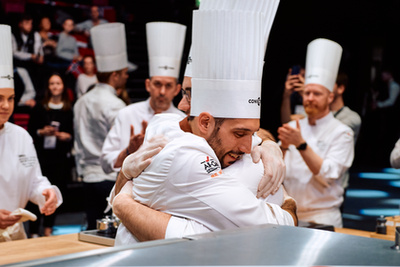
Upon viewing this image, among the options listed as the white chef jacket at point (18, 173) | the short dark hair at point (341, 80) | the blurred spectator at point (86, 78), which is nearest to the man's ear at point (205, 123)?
the white chef jacket at point (18, 173)

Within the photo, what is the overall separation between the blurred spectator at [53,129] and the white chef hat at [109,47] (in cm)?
132

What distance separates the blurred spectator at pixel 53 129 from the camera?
19.2 ft

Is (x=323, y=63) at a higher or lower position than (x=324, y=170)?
higher

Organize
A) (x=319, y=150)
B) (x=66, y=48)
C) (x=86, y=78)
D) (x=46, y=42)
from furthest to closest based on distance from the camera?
(x=66, y=48)
(x=46, y=42)
(x=86, y=78)
(x=319, y=150)

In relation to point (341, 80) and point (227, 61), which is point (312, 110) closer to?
point (341, 80)

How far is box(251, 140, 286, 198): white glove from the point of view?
1745 mm

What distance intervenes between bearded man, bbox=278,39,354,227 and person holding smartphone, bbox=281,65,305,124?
53cm

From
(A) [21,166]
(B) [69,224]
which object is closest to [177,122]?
(A) [21,166]

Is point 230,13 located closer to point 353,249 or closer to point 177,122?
point 177,122

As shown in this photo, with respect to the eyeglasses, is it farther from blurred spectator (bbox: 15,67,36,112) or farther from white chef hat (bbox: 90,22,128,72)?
blurred spectator (bbox: 15,67,36,112)

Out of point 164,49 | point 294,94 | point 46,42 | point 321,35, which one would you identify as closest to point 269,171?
point 164,49

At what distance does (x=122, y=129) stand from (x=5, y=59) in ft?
3.83

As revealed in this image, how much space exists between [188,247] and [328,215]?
9.39 feet

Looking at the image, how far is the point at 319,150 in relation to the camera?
13.0 ft
